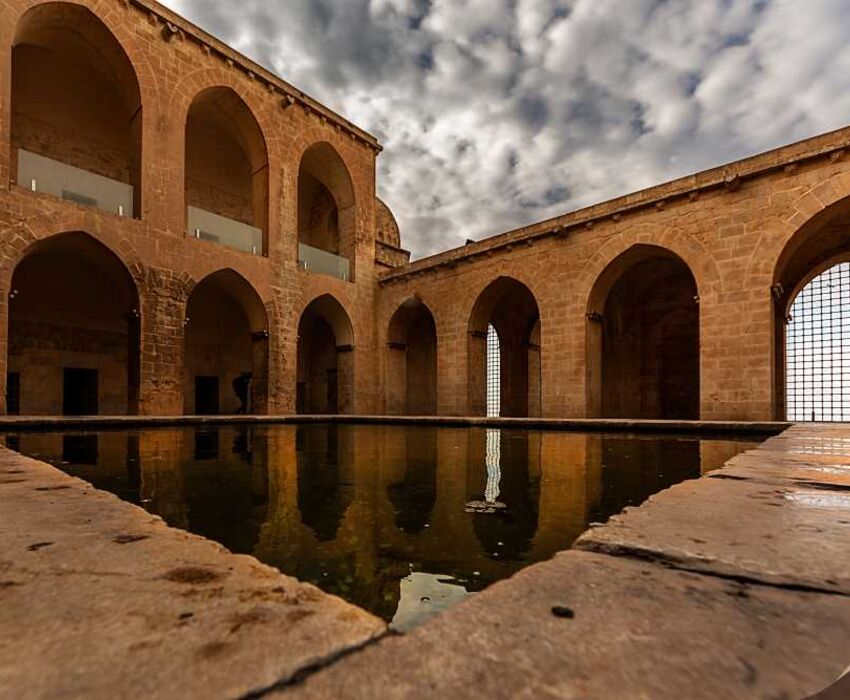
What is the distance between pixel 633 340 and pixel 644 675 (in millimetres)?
18064

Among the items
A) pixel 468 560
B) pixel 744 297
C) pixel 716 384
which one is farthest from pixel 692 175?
pixel 468 560

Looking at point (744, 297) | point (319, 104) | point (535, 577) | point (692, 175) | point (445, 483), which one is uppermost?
point (319, 104)

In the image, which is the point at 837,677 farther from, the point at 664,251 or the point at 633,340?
the point at 633,340

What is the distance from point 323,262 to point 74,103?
8.07m

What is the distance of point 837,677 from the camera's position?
2.23 ft

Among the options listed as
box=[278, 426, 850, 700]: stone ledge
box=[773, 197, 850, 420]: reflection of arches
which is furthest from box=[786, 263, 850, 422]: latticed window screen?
box=[278, 426, 850, 700]: stone ledge

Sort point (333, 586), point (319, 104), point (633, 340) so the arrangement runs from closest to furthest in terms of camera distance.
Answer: point (333, 586) < point (319, 104) < point (633, 340)

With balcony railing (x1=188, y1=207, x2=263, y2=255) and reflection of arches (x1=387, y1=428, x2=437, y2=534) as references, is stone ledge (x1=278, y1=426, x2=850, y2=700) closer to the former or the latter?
reflection of arches (x1=387, y1=428, x2=437, y2=534)

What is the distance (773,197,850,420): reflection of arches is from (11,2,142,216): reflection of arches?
55.3 ft

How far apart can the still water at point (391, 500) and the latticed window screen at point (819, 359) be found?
16511mm

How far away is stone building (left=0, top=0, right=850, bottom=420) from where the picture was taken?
10312mm

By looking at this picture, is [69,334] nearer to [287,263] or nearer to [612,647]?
[287,263]

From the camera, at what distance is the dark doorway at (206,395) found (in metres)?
17.2

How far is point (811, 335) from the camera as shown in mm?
18250
